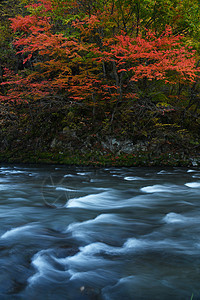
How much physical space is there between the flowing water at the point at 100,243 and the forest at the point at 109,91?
4406mm

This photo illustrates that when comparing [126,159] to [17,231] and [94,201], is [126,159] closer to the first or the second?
[94,201]

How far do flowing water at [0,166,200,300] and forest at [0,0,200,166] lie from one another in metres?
4.41

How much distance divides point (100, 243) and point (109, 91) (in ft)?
26.8

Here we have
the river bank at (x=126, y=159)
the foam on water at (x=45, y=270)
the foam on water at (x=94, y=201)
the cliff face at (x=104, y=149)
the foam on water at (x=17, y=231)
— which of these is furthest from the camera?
the cliff face at (x=104, y=149)

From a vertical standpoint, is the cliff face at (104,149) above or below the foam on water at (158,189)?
above

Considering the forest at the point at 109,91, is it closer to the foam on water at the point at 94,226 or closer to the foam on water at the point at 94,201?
the foam on water at the point at 94,201

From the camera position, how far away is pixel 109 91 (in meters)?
10.7

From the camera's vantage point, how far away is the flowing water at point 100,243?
7.26ft

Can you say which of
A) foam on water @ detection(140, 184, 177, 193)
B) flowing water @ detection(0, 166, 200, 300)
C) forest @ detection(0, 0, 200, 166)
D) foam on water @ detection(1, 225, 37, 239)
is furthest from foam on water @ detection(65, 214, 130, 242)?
forest @ detection(0, 0, 200, 166)

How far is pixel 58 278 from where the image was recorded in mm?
2344

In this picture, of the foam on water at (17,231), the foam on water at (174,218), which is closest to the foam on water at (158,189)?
the foam on water at (174,218)

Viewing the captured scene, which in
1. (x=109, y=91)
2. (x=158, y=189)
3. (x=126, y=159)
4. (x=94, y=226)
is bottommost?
(x=158, y=189)

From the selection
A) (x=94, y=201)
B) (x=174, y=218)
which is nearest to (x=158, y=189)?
(x=94, y=201)

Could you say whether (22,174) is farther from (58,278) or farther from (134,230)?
(58,278)
